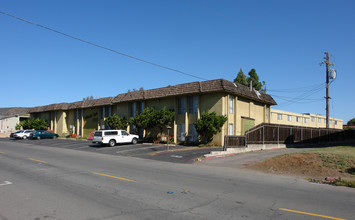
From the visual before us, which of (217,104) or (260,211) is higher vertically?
(217,104)

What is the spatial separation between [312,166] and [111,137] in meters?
20.2

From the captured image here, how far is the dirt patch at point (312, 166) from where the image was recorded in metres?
12.8

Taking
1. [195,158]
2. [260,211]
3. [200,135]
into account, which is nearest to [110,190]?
[260,211]

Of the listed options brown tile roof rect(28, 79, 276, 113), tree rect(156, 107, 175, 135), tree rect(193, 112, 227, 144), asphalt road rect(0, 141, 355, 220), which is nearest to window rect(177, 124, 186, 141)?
tree rect(156, 107, 175, 135)

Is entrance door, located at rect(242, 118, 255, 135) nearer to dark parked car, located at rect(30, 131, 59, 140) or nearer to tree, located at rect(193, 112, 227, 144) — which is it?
tree, located at rect(193, 112, 227, 144)

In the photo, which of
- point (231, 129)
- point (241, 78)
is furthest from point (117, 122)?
point (241, 78)

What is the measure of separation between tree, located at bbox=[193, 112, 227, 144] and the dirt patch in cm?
921

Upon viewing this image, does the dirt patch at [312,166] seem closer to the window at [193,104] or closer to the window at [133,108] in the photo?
the window at [193,104]

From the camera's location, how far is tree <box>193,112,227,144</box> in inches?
992

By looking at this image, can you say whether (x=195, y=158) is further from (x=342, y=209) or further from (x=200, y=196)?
(x=342, y=209)

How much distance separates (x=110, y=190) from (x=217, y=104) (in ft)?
63.9

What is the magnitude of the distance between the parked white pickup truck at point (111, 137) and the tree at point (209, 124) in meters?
8.43

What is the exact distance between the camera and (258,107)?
33.1 meters

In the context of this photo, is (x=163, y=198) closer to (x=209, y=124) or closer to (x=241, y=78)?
(x=209, y=124)
